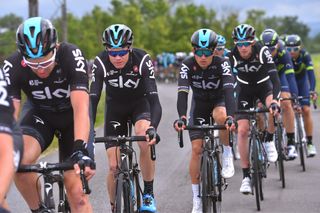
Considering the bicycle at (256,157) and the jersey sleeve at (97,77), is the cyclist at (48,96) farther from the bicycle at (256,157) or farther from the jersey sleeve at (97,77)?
the bicycle at (256,157)

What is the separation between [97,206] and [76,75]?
344 cm

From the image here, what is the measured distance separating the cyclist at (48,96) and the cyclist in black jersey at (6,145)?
0.88 metres

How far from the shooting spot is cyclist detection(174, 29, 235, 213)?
743 centimetres

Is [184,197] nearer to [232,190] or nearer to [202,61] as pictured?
[232,190]

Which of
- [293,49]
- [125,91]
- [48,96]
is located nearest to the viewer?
[48,96]

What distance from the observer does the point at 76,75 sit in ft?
17.2

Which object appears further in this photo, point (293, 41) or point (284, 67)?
point (293, 41)

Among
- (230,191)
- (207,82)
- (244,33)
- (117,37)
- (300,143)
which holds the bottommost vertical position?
(230,191)

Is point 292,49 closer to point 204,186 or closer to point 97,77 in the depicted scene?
point 204,186

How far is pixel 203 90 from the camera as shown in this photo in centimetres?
809

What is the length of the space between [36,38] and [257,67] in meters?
5.17

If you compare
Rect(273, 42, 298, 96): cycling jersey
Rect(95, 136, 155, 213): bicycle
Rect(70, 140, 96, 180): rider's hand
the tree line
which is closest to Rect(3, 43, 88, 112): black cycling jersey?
Rect(95, 136, 155, 213): bicycle

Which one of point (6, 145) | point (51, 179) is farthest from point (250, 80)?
point (6, 145)

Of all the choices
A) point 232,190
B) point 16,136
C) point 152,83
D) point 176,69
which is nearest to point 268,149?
point 232,190
